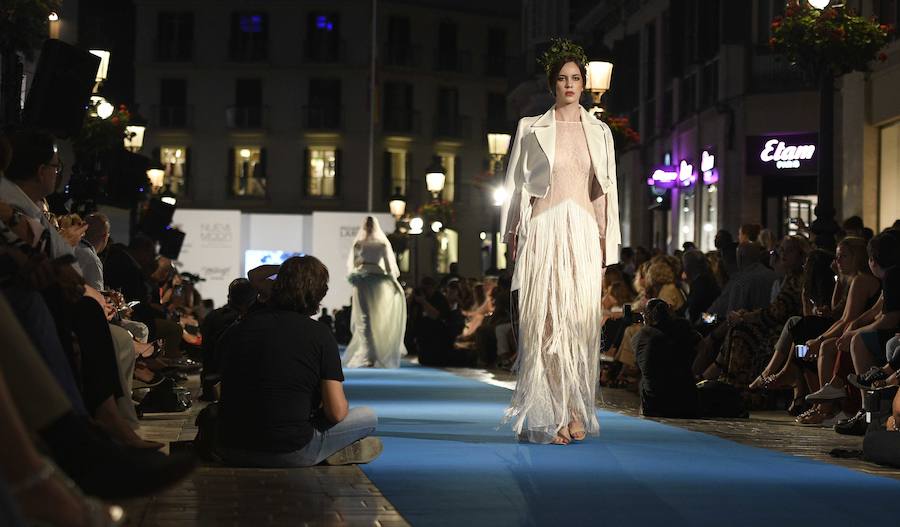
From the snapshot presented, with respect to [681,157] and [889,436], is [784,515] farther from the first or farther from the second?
[681,157]

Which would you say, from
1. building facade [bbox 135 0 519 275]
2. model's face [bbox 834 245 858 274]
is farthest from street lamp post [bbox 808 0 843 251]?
building facade [bbox 135 0 519 275]

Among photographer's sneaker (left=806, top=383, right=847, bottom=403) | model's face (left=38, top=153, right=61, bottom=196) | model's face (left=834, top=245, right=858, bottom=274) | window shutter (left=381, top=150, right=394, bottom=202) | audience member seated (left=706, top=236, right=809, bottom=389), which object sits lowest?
photographer's sneaker (left=806, top=383, right=847, bottom=403)

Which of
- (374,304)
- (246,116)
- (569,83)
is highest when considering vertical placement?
(246,116)

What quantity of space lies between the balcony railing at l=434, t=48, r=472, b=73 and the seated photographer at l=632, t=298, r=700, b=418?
60.3 meters

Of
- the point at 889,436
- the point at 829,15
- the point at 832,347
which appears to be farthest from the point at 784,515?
the point at 829,15

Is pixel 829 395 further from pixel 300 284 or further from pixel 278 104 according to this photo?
pixel 278 104

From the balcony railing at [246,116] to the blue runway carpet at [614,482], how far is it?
60.3m

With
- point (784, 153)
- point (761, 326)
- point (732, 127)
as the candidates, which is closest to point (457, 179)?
point (732, 127)

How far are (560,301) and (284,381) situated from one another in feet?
8.00

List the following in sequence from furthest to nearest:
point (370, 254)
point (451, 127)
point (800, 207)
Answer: point (451, 127), point (800, 207), point (370, 254)

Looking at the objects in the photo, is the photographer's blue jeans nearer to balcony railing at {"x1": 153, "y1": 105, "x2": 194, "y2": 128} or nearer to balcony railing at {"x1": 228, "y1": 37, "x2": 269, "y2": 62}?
balcony railing at {"x1": 153, "y1": 105, "x2": 194, "y2": 128}

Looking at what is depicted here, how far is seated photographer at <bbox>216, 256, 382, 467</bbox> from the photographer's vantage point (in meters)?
7.85

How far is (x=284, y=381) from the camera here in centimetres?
782

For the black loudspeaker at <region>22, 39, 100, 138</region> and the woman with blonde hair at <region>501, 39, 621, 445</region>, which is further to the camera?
the black loudspeaker at <region>22, 39, 100, 138</region>
